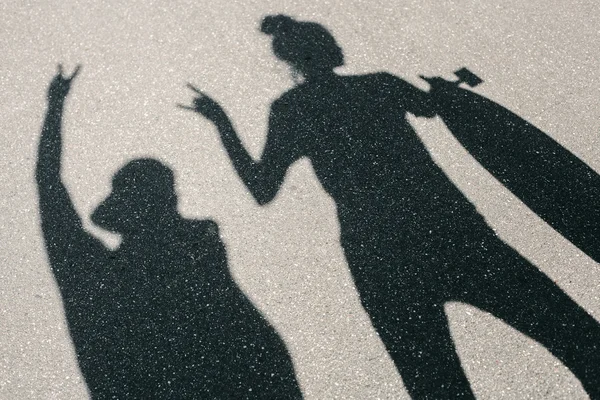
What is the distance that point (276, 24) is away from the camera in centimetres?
444

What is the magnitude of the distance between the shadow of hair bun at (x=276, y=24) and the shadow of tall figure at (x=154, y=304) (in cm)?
161

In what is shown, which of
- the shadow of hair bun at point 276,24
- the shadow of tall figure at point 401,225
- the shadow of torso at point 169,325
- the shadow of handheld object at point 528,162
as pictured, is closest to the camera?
the shadow of torso at point 169,325

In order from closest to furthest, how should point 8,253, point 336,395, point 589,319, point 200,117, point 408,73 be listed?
point 336,395
point 589,319
point 8,253
point 200,117
point 408,73

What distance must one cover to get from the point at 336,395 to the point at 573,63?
330 centimetres

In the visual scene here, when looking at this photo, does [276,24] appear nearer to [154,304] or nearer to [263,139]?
[263,139]

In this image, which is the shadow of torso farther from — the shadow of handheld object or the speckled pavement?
the shadow of handheld object

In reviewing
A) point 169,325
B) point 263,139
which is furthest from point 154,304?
point 263,139

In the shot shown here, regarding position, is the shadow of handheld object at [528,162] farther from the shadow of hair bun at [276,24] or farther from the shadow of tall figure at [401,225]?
the shadow of hair bun at [276,24]

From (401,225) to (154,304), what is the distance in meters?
1.61

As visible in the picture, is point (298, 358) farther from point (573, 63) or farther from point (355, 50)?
point (573, 63)

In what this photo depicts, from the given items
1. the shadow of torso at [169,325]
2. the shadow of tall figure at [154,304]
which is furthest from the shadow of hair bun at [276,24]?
the shadow of torso at [169,325]

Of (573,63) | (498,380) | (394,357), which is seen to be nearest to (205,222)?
(394,357)

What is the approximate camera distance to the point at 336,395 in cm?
277

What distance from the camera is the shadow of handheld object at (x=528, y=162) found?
339 centimetres
